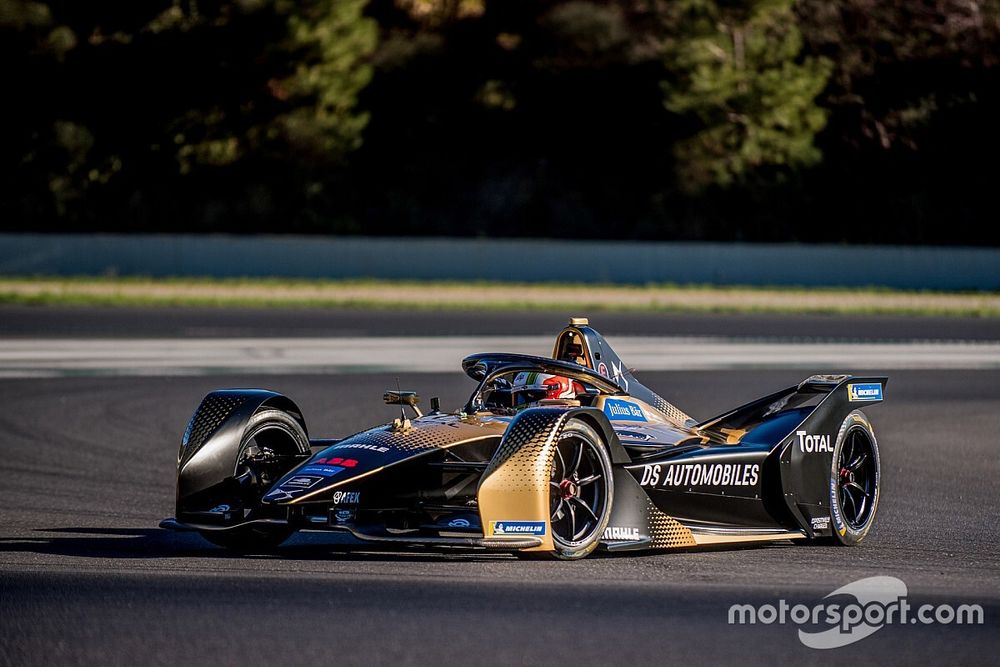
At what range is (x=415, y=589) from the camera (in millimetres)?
6684

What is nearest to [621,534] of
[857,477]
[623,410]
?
[623,410]

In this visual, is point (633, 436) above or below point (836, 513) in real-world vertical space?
above

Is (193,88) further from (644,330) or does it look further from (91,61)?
(644,330)

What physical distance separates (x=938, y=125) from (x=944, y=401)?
1139 inches

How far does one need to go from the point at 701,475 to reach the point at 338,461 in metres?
1.91

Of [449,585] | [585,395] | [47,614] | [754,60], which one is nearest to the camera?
[47,614]

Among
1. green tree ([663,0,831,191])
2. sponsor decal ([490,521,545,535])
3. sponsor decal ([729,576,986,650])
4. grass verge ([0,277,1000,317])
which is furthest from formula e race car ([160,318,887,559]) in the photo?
green tree ([663,0,831,191])

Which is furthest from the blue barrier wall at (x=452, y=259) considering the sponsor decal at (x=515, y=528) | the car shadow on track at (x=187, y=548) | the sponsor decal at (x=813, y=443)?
the sponsor decal at (x=515, y=528)

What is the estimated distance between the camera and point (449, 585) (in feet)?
22.4

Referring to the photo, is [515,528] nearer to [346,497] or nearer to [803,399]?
[346,497]

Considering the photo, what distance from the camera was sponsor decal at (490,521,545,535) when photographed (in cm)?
727

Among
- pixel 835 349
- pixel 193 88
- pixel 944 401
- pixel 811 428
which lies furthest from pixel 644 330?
pixel 193 88

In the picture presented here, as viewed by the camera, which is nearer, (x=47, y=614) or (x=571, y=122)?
(x=47, y=614)

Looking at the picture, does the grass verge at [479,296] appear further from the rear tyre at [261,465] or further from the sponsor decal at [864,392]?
the rear tyre at [261,465]
